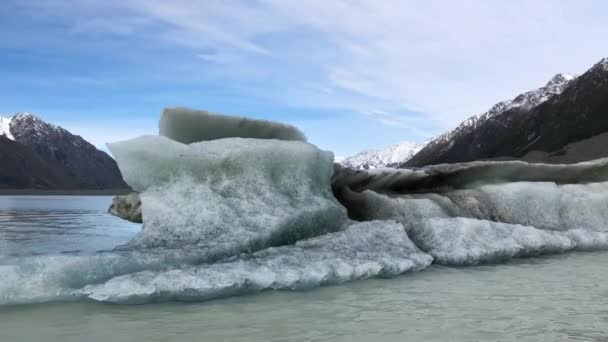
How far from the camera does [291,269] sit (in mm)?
6922

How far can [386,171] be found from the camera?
39.3 ft

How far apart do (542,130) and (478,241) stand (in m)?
151

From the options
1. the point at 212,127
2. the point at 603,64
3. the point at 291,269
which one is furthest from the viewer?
the point at 603,64

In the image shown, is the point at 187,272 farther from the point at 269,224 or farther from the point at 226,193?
the point at 226,193

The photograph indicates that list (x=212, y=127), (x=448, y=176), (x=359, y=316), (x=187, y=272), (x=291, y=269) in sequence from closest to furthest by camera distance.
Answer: (x=359, y=316) → (x=187, y=272) → (x=291, y=269) → (x=212, y=127) → (x=448, y=176)

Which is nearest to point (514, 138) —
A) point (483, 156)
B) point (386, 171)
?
point (483, 156)

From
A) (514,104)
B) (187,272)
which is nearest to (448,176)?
(187,272)

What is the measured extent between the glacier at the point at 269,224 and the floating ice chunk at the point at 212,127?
0.09ft

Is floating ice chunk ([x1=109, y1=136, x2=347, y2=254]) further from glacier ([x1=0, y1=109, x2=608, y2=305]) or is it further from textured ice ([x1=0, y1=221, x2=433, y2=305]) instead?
textured ice ([x1=0, y1=221, x2=433, y2=305])

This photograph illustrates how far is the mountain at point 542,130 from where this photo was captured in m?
122

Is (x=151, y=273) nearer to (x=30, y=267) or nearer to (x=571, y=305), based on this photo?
(x=30, y=267)

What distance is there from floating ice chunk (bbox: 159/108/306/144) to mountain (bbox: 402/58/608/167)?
100 m

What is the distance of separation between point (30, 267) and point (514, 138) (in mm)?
162043

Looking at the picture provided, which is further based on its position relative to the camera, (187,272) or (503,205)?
(503,205)
